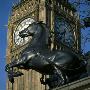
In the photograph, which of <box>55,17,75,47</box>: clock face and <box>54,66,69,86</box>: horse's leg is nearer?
<box>54,66,69,86</box>: horse's leg

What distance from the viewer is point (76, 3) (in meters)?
10.1

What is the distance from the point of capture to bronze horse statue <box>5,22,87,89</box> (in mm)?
8656

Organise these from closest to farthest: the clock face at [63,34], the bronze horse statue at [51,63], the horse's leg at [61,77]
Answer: the horse's leg at [61,77]
the bronze horse statue at [51,63]
the clock face at [63,34]

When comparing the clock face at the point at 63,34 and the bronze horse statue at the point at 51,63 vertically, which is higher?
the clock face at the point at 63,34

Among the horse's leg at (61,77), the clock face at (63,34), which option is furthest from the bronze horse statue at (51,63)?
the clock face at (63,34)

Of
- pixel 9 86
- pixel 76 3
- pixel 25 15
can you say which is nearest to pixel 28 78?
pixel 9 86

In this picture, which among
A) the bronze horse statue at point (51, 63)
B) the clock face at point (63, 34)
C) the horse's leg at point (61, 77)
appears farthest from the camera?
the clock face at point (63, 34)

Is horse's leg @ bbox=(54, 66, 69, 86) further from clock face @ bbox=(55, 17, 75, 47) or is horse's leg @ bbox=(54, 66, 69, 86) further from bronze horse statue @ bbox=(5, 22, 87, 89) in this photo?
clock face @ bbox=(55, 17, 75, 47)

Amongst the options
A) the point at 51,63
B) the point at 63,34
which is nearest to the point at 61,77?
the point at 51,63

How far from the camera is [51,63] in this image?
8922 millimetres

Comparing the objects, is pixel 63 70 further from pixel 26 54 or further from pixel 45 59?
pixel 26 54

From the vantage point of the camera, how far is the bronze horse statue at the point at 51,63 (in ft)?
28.4

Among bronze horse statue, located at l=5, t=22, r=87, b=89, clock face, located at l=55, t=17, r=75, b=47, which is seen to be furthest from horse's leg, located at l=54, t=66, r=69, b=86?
clock face, located at l=55, t=17, r=75, b=47

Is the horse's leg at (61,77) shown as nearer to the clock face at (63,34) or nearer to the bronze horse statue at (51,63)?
the bronze horse statue at (51,63)
